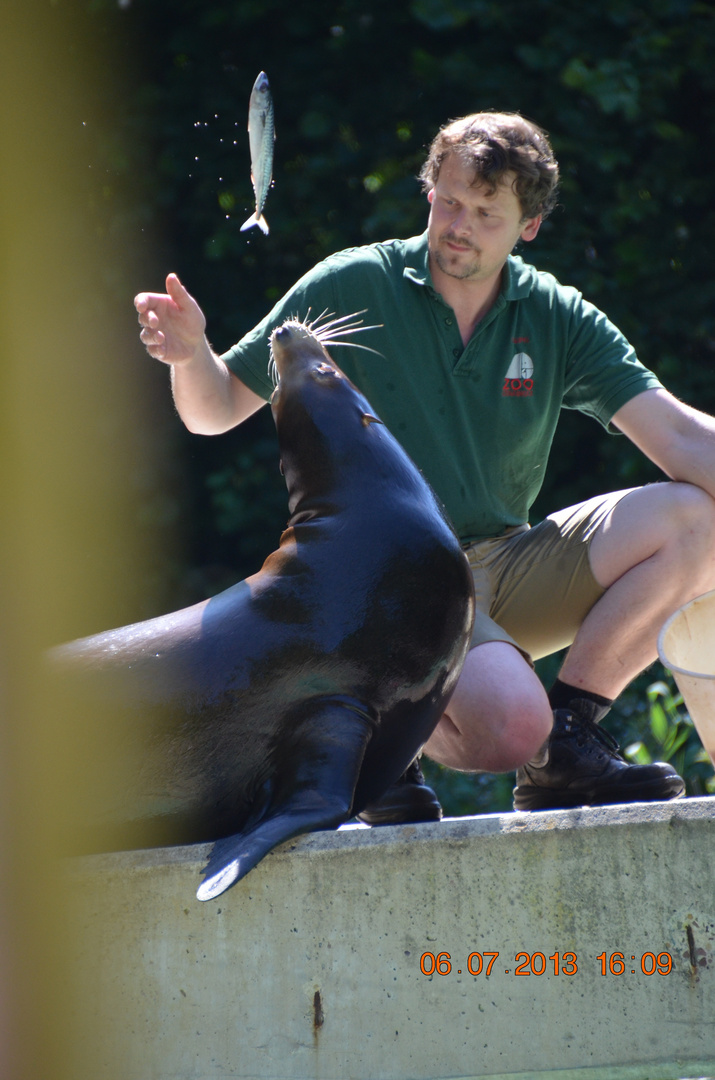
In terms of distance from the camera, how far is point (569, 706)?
2.98 metres

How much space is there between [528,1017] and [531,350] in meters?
1.87

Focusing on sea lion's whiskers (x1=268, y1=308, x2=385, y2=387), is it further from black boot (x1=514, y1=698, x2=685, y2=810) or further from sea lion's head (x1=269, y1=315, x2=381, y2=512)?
black boot (x1=514, y1=698, x2=685, y2=810)

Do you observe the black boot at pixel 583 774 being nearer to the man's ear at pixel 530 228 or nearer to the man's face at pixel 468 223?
the man's face at pixel 468 223

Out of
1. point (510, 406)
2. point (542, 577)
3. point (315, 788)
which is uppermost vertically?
point (510, 406)

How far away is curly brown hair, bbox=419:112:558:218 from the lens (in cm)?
318

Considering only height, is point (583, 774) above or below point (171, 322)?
below

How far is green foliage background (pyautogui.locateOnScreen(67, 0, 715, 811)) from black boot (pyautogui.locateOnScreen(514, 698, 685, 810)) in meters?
2.95

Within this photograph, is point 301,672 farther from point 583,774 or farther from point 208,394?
point 208,394

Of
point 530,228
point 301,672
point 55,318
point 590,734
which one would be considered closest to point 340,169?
point 55,318

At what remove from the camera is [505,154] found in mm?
3193

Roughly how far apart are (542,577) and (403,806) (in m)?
0.87

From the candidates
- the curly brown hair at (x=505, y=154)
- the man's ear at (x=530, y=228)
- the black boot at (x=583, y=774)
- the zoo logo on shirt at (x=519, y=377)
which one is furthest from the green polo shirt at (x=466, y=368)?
the black boot at (x=583, y=774)

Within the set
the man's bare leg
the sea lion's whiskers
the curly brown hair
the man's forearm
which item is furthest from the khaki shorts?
the curly brown hair

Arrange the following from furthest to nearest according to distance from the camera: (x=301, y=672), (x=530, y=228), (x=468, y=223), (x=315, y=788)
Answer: (x=530, y=228) < (x=468, y=223) < (x=301, y=672) < (x=315, y=788)
